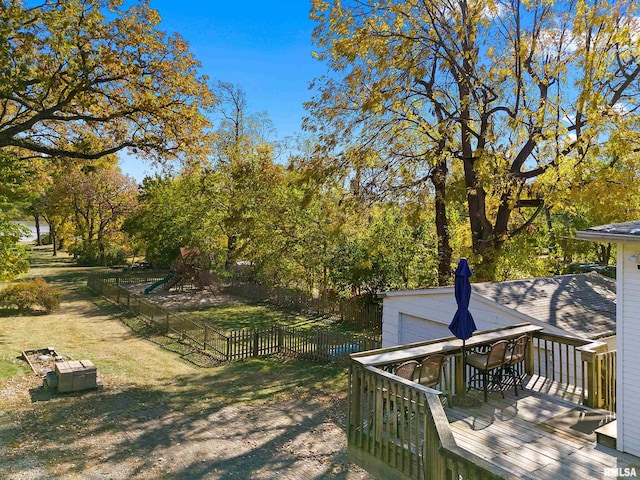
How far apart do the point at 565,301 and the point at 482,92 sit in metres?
9.37

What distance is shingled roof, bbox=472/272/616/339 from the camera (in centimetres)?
972

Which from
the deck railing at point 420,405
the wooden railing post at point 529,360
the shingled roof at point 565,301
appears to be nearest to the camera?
the deck railing at point 420,405

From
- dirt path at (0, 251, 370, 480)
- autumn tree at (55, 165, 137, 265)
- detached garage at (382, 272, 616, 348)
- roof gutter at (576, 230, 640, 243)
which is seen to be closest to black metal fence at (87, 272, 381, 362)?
dirt path at (0, 251, 370, 480)

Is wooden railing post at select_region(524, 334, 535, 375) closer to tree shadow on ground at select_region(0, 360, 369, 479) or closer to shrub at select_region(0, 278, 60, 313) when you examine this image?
tree shadow on ground at select_region(0, 360, 369, 479)

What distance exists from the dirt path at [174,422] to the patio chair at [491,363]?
2849mm

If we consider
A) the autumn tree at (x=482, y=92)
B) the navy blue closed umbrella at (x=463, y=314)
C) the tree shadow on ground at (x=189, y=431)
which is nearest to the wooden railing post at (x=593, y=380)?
the navy blue closed umbrella at (x=463, y=314)

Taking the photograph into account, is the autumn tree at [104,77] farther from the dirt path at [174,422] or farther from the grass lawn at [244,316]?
the grass lawn at [244,316]

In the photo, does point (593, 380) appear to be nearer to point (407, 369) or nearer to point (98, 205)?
point (407, 369)

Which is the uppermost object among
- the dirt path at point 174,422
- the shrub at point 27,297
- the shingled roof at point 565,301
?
the shingled roof at point 565,301

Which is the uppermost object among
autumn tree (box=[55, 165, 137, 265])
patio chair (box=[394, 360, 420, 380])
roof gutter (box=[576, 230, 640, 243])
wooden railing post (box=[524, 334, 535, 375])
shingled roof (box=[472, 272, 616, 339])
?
autumn tree (box=[55, 165, 137, 265])

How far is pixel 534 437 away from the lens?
19.4ft

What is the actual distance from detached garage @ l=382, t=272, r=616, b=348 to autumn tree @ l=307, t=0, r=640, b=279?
3.81m

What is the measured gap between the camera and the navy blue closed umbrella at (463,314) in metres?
6.91

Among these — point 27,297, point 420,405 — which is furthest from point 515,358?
point 27,297
